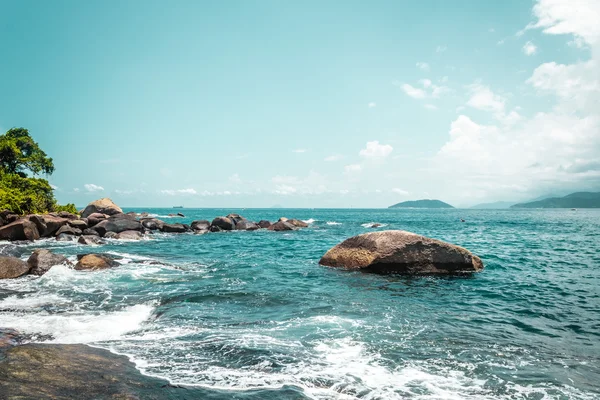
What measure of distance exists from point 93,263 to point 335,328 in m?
13.6

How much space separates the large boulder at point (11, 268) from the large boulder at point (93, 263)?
2.02m

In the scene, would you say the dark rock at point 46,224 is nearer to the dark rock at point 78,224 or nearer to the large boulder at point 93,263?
the dark rock at point 78,224

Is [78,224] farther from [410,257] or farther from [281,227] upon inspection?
[410,257]

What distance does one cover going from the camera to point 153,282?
1440 cm

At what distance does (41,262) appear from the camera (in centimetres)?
1541

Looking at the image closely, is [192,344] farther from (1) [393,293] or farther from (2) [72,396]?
(1) [393,293]

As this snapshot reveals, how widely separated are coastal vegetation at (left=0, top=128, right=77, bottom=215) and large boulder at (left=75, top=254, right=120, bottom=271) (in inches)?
953

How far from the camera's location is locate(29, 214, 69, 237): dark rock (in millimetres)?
29809

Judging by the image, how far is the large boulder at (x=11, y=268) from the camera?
14.2 metres

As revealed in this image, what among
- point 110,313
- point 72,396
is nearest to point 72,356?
point 72,396

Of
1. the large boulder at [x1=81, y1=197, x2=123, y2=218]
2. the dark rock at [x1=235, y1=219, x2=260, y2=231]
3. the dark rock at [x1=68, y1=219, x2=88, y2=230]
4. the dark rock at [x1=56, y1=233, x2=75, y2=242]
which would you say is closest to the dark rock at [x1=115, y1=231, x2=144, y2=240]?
the dark rock at [x1=68, y1=219, x2=88, y2=230]

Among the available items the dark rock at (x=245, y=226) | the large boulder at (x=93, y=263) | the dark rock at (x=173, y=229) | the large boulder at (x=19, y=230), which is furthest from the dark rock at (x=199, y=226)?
the large boulder at (x=93, y=263)

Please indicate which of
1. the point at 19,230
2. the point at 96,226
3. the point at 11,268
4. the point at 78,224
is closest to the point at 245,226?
the point at 96,226

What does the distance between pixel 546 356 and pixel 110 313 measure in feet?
36.7
